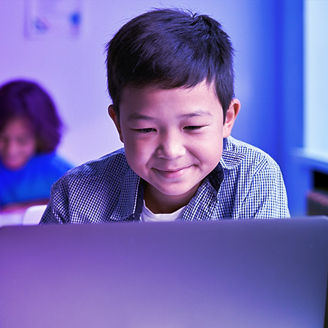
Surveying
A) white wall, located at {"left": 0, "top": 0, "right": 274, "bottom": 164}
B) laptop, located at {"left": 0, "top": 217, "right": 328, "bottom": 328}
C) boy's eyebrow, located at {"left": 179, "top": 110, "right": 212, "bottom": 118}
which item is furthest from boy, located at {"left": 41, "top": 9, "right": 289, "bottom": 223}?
white wall, located at {"left": 0, "top": 0, "right": 274, "bottom": 164}

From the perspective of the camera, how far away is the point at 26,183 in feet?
11.4

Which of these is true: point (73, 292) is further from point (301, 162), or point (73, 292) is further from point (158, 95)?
point (301, 162)

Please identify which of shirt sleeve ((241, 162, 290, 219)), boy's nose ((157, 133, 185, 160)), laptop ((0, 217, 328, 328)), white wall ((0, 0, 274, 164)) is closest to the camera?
laptop ((0, 217, 328, 328))

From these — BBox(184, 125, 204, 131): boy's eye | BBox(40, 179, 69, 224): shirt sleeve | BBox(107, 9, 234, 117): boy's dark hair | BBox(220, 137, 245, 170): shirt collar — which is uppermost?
BBox(107, 9, 234, 117): boy's dark hair

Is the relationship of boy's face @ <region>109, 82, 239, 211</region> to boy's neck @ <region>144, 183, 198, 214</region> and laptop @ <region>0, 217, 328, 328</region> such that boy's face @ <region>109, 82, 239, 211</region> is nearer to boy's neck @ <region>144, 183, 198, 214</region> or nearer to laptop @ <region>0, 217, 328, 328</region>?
boy's neck @ <region>144, 183, 198, 214</region>

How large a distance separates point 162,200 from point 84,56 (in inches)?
98.9

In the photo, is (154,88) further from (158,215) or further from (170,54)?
(158,215)

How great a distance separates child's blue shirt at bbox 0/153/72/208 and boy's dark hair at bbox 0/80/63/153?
0.12m

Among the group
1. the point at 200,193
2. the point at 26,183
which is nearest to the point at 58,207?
the point at 200,193

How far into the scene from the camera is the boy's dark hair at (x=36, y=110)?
3.48 m

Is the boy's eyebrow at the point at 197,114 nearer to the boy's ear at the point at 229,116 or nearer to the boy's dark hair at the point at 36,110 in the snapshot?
the boy's ear at the point at 229,116

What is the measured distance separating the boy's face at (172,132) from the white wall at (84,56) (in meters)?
2.53

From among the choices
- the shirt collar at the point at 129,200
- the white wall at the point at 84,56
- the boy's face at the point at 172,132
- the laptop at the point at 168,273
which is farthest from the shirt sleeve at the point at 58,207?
the white wall at the point at 84,56

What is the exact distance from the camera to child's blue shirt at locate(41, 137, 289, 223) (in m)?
1.06
